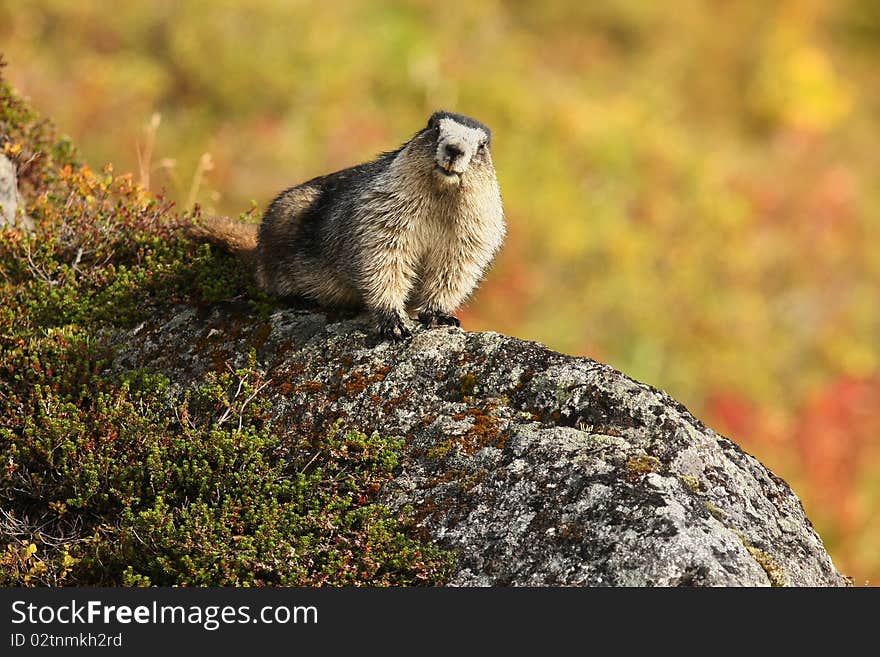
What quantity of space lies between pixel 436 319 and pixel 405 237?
0.64 meters

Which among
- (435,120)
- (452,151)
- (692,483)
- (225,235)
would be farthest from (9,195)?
(692,483)

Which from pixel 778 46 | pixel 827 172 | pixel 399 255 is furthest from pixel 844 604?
pixel 778 46

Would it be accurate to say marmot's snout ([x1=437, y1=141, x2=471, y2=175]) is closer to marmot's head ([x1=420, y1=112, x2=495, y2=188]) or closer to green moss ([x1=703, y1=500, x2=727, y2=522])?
marmot's head ([x1=420, y1=112, x2=495, y2=188])

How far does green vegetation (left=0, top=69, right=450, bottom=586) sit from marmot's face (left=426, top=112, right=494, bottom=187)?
1785 mm

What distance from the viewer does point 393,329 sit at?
6957 mm

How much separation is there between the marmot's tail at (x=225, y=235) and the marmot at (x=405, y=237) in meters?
0.28

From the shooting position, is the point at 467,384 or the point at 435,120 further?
the point at 435,120

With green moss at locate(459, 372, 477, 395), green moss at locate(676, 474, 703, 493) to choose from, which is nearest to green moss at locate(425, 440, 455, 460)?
green moss at locate(459, 372, 477, 395)

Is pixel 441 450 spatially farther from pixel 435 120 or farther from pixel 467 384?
pixel 435 120

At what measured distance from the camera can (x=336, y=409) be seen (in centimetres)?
644

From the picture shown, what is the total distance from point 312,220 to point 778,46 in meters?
25.6

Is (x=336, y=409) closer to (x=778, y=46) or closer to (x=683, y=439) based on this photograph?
(x=683, y=439)

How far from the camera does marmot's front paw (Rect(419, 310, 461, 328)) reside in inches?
292

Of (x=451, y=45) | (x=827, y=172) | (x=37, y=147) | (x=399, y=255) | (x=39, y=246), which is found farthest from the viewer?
(x=827, y=172)
